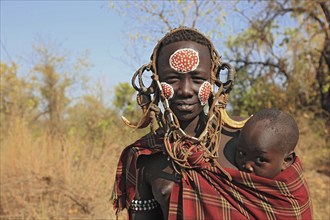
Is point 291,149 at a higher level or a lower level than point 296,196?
higher

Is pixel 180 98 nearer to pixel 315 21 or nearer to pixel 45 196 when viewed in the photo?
pixel 45 196

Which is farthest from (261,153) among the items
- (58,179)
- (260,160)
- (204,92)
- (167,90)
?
(58,179)

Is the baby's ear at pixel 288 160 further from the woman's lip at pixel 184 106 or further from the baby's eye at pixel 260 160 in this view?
the woman's lip at pixel 184 106

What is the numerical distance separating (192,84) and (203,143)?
0.72 feet

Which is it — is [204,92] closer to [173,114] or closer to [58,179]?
[173,114]

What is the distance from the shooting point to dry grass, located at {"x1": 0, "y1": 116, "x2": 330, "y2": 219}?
199 inches

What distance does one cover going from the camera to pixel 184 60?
64.2 inches

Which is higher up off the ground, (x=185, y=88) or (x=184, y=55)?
(x=184, y=55)

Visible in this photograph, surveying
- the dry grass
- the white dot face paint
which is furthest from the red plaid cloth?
the dry grass

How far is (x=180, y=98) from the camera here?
165cm

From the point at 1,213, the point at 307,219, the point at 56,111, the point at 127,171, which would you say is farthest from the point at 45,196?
the point at 56,111

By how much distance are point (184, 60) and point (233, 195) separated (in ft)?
1.65

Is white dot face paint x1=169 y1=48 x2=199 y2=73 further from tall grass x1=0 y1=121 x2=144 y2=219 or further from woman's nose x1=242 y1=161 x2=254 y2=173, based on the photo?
tall grass x1=0 y1=121 x2=144 y2=219

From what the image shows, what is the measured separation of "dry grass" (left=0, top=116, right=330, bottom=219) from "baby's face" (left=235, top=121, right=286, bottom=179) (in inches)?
133
